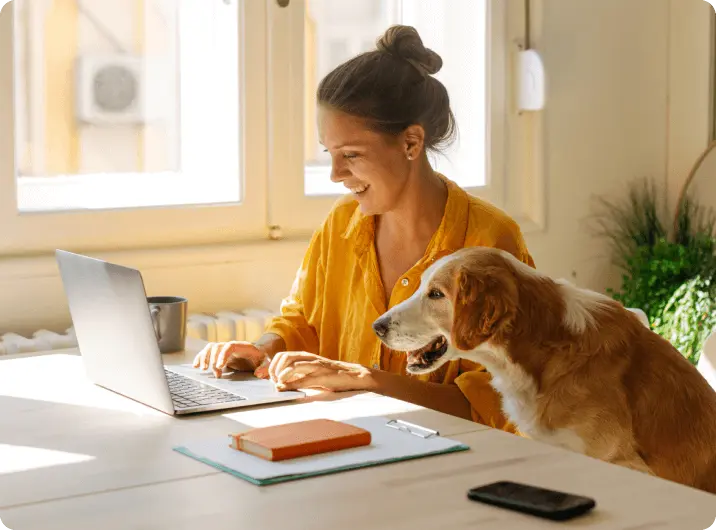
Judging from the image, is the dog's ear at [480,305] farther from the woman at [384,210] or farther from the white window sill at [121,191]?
the white window sill at [121,191]

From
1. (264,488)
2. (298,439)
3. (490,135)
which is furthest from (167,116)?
(264,488)

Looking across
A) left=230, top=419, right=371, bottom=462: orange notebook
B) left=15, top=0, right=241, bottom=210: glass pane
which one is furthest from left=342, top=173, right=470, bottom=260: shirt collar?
left=15, top=0, right=241, bottom=210: glass pane

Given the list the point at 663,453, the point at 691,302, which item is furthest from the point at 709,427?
the point at 691,302

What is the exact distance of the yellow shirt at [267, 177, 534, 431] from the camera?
216 cm

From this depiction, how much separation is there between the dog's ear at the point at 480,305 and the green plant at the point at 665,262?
159 centimetres

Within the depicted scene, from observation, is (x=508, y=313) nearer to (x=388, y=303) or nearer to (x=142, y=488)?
(x=388, y=303)

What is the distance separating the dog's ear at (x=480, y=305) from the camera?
187 cm

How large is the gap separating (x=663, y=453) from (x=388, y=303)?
67 centimetres

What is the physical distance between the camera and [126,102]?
9.57 feet

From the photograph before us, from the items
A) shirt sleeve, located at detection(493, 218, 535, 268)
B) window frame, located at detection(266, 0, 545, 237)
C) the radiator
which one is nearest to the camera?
shirt sleeve, located at detection(493, 218, 535, 268)

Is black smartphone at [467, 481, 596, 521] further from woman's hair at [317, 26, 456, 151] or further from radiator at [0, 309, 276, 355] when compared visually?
radiator at [0, 309, 276, 355]

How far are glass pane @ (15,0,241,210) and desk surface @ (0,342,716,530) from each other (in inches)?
51.3

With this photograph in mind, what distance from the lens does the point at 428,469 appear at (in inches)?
52.5

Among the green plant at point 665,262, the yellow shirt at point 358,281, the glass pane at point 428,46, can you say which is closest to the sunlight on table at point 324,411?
the yellow shirt at point 358,281
